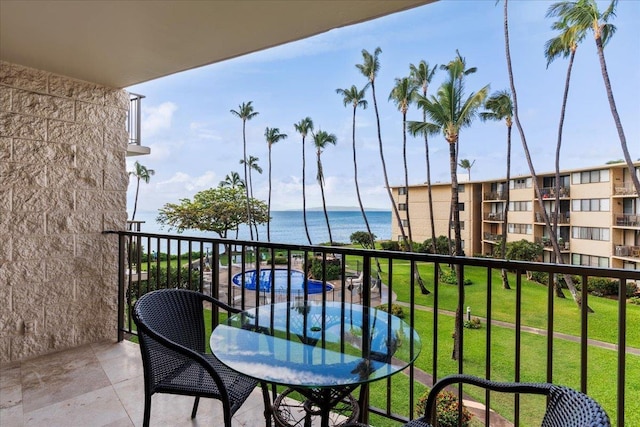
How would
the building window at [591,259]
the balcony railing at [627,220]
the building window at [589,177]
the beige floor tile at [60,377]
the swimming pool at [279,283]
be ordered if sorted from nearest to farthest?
the beige floor tile at [60,377]
the swimming pool at [279,283]
the balcony railing at [627,220]
the building window at [589,177]
the building window at [591,259]

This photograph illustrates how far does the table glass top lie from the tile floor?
621mm

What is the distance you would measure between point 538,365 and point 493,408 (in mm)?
6237

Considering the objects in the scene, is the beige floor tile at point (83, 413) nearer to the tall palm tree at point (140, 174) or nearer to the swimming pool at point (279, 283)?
the swimming pool at point (279, 283)

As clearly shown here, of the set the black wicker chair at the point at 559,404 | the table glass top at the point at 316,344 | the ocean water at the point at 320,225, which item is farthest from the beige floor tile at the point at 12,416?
the ocean water at the point at 320,225

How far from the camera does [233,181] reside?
29547 mm

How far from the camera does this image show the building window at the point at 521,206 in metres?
21.5

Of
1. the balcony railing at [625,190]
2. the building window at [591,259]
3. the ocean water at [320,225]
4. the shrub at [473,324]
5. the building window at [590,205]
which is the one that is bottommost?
the shrub at [473,324]

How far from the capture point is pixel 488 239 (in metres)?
24.5

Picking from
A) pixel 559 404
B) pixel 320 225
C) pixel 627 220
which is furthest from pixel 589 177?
pixel 320 225

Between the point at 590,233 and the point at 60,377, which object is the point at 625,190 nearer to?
the point at 590,233

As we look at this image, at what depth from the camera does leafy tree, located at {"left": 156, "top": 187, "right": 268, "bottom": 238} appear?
25.1m

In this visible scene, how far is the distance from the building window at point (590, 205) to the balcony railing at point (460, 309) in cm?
456

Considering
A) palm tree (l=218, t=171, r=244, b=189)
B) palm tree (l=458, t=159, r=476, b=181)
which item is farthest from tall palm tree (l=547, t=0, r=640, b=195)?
palm tree (l=218, t=171, r=244, b=189)

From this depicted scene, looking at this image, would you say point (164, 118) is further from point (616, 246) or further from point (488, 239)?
point (616, 246)
